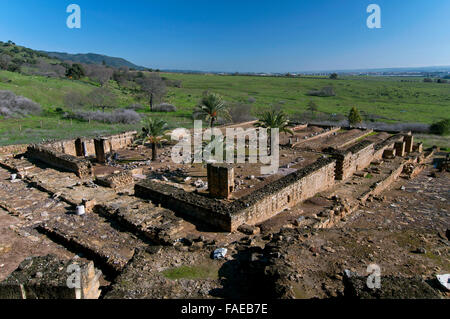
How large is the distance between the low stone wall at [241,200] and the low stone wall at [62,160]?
562 cm

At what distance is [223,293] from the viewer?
6.50m

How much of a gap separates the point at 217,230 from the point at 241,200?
1480mm

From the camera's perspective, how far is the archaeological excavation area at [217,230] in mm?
6355

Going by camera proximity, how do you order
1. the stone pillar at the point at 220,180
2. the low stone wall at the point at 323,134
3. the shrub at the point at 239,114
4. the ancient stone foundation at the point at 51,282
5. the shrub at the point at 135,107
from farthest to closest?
1. the shrub at the point at 135,107
2. the shrub at the point at 239,114
3. the low stone wall at the point at 323,134
4. the stone pillar at the point at 220,180
5. the ancient stone foundation at the point at 51,282

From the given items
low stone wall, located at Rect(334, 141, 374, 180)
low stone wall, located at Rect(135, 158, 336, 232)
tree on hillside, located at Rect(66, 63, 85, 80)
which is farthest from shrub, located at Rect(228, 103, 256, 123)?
tree on hillside, located at Rect(66, 63, 85, 80)

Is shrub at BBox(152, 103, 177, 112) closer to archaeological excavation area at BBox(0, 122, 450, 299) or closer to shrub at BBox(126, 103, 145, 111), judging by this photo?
shrub at BBox(126, 103, 145, 111)

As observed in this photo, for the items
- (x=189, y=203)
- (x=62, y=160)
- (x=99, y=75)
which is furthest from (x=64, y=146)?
(x=99, y=75)

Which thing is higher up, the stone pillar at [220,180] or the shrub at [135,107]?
the shrub at [135,107]

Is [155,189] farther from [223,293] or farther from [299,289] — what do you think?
[299,289]

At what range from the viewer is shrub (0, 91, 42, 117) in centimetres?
3628

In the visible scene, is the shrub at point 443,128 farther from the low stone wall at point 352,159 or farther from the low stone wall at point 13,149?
the low stone wall at point 13,149

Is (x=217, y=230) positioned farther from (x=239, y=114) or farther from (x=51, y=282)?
(x=239, y=114)

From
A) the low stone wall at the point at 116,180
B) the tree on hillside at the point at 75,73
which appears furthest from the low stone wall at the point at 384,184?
the tree on hillside at the point at 75,73

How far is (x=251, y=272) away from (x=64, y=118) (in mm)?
37873
